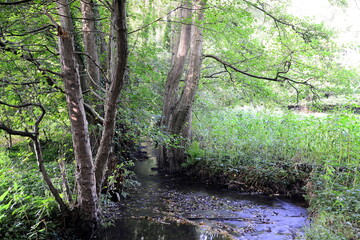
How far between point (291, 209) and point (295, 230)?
1580 mm

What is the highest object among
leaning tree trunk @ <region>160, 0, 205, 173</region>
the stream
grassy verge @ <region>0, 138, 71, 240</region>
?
leaning tree trunk @ <region>160, 0, 205, 173</region>

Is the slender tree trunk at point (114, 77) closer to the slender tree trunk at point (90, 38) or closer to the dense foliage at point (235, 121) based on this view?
the dense foliage at point (235, 121)

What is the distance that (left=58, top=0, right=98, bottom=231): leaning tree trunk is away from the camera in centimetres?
369

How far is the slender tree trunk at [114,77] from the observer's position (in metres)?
2.82

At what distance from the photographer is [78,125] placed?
381 centimetres

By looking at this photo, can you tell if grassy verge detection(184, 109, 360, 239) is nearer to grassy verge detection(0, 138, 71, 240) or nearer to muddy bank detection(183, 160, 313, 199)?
muddy bank detection(183, 160, 313, 199)

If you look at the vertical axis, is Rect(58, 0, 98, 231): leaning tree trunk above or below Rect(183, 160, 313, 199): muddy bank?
above

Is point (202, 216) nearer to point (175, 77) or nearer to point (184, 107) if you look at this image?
point (184, 107)

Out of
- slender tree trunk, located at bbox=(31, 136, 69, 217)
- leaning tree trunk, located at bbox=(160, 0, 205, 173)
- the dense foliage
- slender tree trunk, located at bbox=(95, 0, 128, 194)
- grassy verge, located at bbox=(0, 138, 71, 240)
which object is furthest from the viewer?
Answer: leaning tree trunk, located at bbox=(160, 0, 205, 173)

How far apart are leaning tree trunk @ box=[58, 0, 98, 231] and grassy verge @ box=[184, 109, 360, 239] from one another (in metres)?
3.78

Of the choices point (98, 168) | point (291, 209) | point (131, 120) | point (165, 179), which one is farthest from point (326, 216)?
point (165, 179)

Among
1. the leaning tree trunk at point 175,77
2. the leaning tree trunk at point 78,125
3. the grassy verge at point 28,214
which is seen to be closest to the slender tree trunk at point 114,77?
the leaning tree trunk at point 78,125

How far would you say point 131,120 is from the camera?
6289mm

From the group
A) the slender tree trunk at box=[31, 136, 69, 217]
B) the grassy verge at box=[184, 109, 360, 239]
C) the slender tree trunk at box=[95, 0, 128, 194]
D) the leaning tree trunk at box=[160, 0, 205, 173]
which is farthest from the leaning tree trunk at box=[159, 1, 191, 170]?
the slender tree trunk at box=[31, 136, 69, 217]
